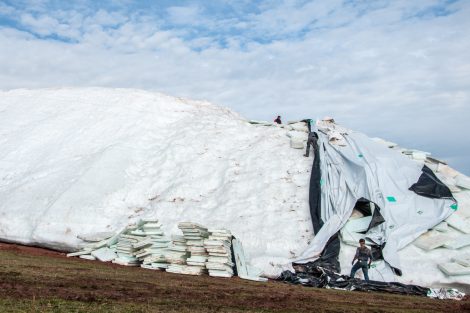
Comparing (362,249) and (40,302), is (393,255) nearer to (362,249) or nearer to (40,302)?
(362,249)

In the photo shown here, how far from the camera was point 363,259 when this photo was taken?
1590 cm

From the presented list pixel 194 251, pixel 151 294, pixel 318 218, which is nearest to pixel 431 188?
pixel 318 218

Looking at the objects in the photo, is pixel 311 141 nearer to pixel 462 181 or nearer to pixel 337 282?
pixel 462 181

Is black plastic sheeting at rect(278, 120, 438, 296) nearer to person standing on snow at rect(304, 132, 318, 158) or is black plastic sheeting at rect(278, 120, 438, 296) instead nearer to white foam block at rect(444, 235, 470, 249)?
person standing on snow at rect(304, 132, 318, 158)

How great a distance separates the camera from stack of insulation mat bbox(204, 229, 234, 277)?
15609 mm

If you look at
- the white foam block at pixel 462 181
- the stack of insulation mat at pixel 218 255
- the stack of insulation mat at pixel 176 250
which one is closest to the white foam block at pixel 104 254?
the stack of insulation mat at pixel 176 250

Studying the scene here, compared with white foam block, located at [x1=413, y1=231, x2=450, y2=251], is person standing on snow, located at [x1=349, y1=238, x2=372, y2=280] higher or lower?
lower

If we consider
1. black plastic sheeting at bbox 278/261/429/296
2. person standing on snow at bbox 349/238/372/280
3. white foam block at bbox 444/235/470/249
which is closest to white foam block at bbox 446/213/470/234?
white foam block at bbox 444/235/470/249

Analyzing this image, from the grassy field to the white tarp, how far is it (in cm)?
325

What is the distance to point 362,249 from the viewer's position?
52.4 ft

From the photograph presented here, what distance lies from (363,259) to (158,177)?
944 centimetres

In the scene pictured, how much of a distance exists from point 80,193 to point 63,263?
17.6 feet

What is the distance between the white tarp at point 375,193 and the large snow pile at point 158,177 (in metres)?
0.61

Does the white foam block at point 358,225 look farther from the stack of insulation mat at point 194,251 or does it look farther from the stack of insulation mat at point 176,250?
the stack of insulation mat at point 194,251
